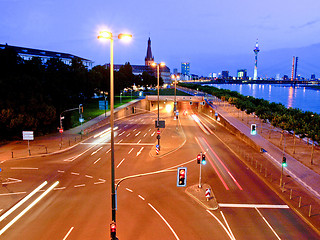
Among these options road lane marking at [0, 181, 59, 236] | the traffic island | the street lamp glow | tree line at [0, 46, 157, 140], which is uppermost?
the street lamp glow

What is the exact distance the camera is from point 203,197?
2009cm

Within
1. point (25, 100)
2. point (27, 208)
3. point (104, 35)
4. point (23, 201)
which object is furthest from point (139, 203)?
→ point (25, 100)

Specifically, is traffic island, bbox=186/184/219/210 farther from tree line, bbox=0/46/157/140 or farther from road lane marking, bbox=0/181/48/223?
tree line, bbox=0/46/157/140

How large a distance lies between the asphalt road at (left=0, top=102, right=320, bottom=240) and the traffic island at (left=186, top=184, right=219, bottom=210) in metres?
0.41

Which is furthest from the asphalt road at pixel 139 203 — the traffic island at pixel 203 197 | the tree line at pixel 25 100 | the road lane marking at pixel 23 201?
the tree line at pixel 25 100

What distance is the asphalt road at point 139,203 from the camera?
15.8 metres

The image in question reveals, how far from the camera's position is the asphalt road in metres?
15.8

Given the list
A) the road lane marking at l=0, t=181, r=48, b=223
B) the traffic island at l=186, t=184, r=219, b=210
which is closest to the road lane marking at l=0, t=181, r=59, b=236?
the road lane marking at l=0, t=181, r=48, b=223

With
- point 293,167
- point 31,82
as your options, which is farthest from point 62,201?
point 31,82

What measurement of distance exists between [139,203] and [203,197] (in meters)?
5.11

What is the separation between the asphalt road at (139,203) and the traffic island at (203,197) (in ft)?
1.35

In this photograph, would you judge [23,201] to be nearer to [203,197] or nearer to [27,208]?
[27,208]

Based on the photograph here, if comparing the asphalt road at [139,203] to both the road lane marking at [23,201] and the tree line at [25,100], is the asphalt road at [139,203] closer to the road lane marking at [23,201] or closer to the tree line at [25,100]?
the road lane marking at [23,201]

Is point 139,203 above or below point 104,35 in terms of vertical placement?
below
